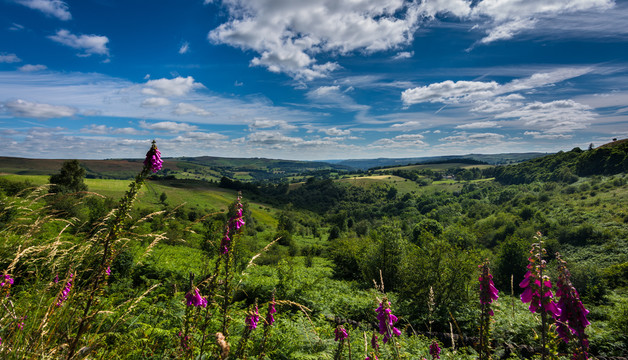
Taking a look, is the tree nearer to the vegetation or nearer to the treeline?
the vegetation

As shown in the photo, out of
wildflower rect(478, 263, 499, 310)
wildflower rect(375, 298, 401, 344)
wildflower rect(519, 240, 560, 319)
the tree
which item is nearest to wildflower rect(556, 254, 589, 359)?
wildflower rect(519, 240, 560, 319)

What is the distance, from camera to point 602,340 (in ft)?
32.4

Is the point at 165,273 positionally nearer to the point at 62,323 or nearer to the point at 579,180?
the point at 62,323

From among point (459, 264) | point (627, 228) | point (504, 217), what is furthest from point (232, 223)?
point (504, 217)

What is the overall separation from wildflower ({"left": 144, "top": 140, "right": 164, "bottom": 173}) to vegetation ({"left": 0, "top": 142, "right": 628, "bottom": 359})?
7.2 inches

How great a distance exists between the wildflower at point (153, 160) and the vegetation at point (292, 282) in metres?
0.18

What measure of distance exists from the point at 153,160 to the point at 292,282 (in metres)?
11.4

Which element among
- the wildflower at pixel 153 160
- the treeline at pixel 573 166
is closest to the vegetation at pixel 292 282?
the wildflower at pixel 153 160

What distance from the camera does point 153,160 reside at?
2.53m

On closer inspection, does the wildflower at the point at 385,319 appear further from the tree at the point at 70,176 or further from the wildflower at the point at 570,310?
the tree at the point at 70,176

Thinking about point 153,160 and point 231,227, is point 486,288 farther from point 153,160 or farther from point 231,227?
point 153,160

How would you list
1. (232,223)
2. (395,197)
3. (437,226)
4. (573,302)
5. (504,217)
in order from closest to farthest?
(573,302) → (232,223) → (437,226) → (504,217) → (395,197)

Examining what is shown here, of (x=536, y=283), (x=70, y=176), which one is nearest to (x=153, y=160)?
(x=536, y=283)

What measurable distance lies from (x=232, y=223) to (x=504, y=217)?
9581 centimetres
